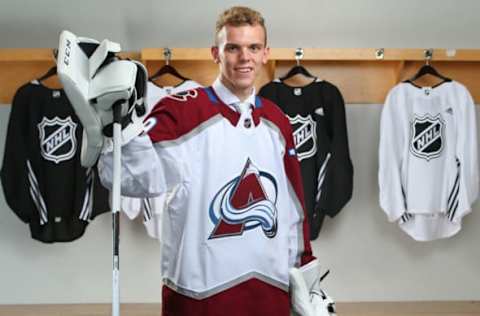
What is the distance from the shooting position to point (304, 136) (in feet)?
8.99

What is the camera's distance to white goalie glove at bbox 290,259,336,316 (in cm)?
148

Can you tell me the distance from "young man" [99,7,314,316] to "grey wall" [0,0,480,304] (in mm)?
1563

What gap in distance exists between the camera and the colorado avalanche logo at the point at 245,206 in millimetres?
1371

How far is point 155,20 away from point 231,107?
5.44 feet

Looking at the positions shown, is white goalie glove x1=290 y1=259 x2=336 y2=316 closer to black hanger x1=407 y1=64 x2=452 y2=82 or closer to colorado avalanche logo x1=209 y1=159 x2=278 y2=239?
colorado avalanche logo x1=209 y1=159 x2=278 y2=239

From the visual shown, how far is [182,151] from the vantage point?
1348 mm

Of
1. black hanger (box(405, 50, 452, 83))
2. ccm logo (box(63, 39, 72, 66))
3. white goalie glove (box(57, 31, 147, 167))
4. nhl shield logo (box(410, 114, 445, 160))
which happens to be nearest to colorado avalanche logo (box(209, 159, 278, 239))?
white goalie glove (box(57, 31, 147, 167))

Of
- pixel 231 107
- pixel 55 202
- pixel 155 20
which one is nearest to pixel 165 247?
pixel 231 107

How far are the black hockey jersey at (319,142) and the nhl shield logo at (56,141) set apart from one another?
941mm

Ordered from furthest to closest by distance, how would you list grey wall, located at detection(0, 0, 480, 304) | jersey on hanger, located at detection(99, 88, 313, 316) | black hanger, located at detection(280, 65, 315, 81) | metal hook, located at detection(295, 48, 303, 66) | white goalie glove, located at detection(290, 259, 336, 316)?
grey wall, located at detection(0, 0, 480, 304) → black hanger, located at detection(280, 65, 315, 81) → metal hook, located at detection(295, 48, 303, 66) → white goalie glove, located at detection(290, 259, 336, 316) → jersey on hanger, located at detection(99, 88, 313, 316)

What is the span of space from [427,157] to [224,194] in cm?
168

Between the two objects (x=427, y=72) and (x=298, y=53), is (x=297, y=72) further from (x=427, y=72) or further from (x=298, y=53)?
(x=427, y=72)

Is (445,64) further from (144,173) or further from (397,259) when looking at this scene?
(144,173)

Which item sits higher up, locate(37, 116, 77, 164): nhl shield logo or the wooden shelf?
the wooden shelf
